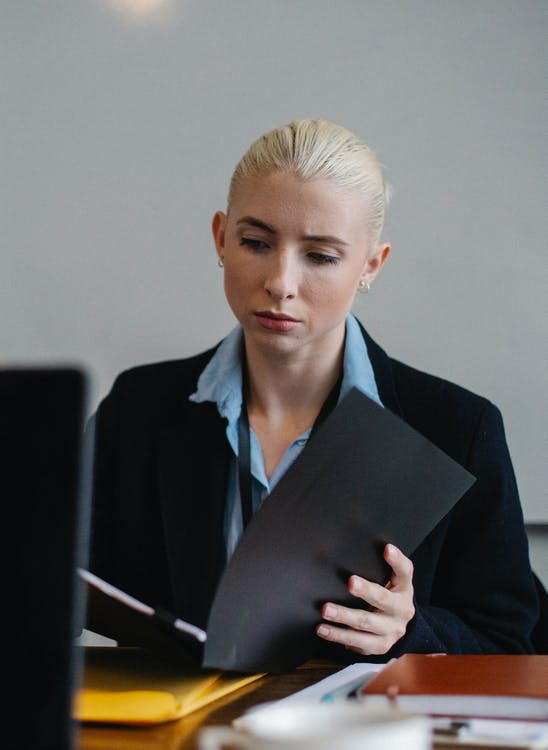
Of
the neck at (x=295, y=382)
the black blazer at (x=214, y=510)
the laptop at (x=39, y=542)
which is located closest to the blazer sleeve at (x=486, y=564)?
the black blazer at (x=214, y=510)

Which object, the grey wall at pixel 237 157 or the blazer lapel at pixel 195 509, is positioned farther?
the grey wall at pixel 237 157

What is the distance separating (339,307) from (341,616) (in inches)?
20.9

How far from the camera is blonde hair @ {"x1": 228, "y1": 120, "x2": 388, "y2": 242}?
4.39 ft

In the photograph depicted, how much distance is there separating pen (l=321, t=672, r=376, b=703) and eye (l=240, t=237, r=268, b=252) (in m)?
0.66

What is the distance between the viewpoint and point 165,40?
1.95 metres

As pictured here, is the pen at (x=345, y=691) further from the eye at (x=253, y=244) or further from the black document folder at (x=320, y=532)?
the eye at (x=253, y=244)

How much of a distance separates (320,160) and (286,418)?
0.40m

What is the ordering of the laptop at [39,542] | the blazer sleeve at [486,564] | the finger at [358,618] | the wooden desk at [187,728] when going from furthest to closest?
the blazer sleeve at [486,564] < the finger at [358,618] < the wooden desk at [187,728] < the laptop at [39,542]

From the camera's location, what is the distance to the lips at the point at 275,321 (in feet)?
4.29

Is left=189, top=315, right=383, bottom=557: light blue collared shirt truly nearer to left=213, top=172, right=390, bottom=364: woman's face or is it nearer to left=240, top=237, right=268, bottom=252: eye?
left=213, top=172, right=390, bottom=364: woman's face

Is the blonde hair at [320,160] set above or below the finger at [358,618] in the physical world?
above

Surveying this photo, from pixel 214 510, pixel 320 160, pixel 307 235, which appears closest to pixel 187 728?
pixel 214 510

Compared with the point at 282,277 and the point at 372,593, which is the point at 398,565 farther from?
the point at 282,277

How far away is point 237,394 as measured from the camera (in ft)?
4.84
